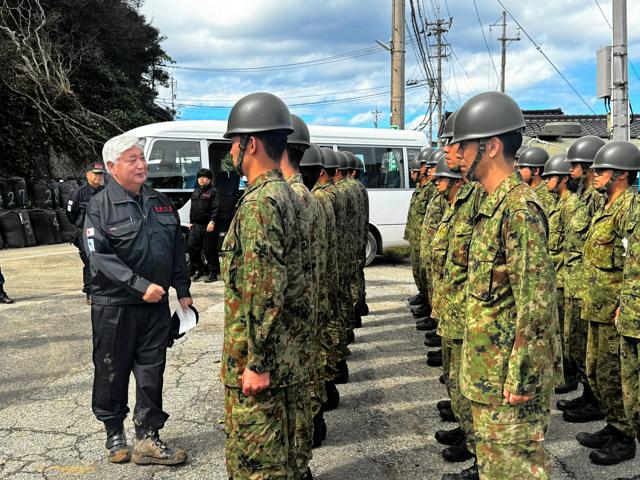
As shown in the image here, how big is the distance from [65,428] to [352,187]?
3622 mm

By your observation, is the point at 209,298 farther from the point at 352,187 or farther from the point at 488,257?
the point at 488,257

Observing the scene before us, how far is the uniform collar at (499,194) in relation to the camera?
2316mm

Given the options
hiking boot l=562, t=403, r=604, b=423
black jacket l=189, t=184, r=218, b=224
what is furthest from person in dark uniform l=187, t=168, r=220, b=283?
hiking boot l=562, t=403, r=604, b=423

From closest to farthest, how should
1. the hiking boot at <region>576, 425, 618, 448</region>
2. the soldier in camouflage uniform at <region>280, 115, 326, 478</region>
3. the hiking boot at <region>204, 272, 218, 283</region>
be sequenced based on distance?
the soldier in camouflage uniform at <region>280, 115, 326, 478</region>
the hiking boot at <region>576, 425, 618, 448</region>
the hiking boot at <region>204, 272, 218, 283</region>

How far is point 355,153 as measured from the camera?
36.3 ft

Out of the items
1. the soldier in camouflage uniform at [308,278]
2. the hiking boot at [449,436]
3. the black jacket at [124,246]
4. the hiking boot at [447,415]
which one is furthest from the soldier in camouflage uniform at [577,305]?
the black jacket at [124,246]

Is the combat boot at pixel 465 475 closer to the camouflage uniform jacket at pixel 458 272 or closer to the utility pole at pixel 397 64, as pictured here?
the camouflage uniform jacket at pixel 458 272

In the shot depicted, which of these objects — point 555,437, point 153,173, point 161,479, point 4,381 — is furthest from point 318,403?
point 153,173

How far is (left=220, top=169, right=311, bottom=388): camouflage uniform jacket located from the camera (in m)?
2.31

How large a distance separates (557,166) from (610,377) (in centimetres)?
255

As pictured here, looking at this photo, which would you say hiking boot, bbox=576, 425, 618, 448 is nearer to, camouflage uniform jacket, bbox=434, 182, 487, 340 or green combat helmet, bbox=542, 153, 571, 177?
camouflage uniform jacket, bbox=434, 182, 487, 340

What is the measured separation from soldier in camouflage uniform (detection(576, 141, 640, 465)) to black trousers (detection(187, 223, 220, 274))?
21.6 feet

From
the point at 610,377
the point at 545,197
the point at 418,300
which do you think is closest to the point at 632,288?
the point at 610,377

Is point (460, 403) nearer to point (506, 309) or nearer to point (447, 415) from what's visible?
point (447, 415)
